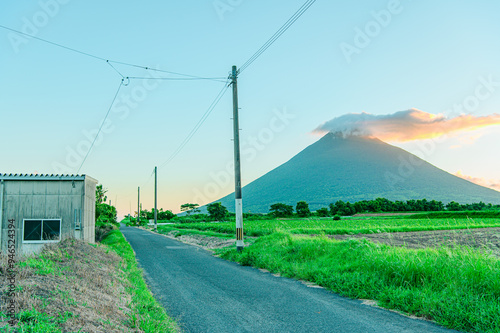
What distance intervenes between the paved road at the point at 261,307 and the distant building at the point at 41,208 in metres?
8.25

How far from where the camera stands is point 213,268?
1312cm

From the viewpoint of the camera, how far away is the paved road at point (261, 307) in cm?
609

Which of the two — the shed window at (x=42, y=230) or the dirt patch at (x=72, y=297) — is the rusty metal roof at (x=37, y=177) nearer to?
the shed window at (x=42, y=230)

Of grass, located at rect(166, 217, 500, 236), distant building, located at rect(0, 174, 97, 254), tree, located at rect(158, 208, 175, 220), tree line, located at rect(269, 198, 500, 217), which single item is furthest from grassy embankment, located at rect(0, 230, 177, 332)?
tree, located at rect(158, 208, 175, 220)

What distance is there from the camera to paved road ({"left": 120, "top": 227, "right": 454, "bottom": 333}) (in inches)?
240

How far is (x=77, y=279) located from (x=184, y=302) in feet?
7.50

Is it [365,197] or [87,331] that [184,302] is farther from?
[365,197]

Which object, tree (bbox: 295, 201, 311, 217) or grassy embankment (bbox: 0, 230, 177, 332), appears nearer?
grassy embankment (bbox: 0, 230, 177, 332)

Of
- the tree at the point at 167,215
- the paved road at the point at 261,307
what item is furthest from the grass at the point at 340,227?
the tree at the point at 167,215

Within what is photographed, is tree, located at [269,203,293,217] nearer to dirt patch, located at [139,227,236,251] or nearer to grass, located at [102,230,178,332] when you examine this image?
dirt patch, located at [139,227,236,251]

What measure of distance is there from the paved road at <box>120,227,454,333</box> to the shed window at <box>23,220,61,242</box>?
855 cm

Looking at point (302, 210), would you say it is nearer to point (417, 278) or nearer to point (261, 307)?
point (417, 278)

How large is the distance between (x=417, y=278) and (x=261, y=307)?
3.76m

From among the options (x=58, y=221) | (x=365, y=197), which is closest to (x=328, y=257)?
(x=58, y=221)
